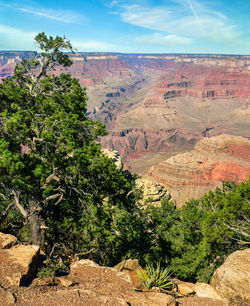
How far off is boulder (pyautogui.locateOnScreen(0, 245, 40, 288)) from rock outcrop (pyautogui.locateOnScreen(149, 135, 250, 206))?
219 feet

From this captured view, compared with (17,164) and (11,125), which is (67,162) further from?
(11,125)

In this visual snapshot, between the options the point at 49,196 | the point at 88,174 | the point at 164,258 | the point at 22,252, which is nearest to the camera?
the point at 22,252

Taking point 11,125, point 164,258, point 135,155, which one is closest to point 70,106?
point 11,125

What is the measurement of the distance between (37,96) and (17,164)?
6.83m

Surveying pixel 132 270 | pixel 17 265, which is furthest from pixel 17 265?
pixel 132 270

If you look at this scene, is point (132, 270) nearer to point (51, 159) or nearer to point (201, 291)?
point (201, 291)

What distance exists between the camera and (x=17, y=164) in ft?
37.2

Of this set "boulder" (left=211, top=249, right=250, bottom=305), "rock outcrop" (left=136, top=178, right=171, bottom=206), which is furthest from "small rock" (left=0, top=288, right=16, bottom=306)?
"rock outcrop" (left=136, top=178, right=171, bottom=206)

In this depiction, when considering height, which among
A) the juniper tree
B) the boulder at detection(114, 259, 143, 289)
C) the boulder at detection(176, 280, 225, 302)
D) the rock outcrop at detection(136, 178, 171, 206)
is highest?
the juniper tree

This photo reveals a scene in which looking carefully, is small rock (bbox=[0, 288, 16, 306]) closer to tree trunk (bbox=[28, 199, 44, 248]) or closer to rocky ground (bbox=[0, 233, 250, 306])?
rocky ground (bbox=[0, 233, 250, 306])

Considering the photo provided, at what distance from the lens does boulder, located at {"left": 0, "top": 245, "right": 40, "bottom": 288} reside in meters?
9.54

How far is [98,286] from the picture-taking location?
430 inches

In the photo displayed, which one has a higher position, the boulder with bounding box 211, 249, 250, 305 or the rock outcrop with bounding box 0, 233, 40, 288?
the rock outcrop with bounding box 0, 233, 40, 288

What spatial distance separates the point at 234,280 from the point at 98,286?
7.10 m
